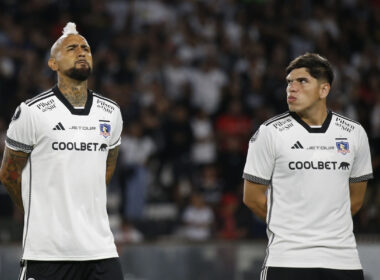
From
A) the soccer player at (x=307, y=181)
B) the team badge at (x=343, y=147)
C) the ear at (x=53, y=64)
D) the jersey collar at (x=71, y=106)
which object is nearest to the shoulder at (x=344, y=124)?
the soccer player at (x=307, y=181)

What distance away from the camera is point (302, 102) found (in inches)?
211

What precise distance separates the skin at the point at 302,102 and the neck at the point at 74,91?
111cm

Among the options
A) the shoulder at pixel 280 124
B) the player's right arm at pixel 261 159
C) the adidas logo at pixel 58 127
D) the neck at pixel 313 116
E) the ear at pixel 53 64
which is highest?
the ear at pixel 53 64

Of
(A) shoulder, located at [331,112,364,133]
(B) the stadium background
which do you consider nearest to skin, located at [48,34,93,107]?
(A) shoulder, located at [331,112,364,133]

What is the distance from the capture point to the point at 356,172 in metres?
5.48

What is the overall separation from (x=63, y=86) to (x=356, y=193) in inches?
76.2

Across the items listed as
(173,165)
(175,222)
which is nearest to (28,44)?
(173,165)

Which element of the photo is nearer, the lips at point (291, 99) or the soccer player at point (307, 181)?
the soccer player at point (307, 181)

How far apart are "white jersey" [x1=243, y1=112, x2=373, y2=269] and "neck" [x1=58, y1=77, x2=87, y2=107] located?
3.43 ft

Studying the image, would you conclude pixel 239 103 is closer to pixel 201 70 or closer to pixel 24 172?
pixel 201 70

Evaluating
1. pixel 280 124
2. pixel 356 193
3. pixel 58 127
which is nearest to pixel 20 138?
pixel 58 127

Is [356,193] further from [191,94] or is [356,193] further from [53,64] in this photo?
[191,94]

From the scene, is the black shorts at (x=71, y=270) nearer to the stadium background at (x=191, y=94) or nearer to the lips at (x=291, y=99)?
the lips at (x=291, y=99)

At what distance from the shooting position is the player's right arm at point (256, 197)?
5.41m
